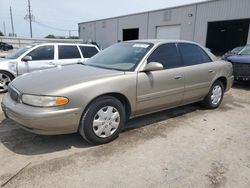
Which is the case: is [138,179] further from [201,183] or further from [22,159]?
[22,159]

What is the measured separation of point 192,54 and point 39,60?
14.9ft

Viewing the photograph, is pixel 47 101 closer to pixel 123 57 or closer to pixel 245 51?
pixel 123 57

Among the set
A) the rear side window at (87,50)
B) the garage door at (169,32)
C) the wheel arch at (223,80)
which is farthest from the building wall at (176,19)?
the wheel arch at (223,80)

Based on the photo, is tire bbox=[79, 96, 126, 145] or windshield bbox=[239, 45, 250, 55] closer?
tire bbox=[79, 96, 126, 145]

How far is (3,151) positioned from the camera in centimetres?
312

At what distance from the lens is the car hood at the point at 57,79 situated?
3023 mm

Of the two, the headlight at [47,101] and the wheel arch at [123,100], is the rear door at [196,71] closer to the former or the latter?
the wheel arch at [123,100]

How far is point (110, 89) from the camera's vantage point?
329cm

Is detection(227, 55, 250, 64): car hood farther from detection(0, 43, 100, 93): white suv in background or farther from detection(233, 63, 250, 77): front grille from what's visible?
detection(0, 43, 100, 93): white suv in background

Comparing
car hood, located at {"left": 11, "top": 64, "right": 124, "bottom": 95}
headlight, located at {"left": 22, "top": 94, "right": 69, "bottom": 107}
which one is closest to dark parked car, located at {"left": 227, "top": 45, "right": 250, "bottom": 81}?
car hood, located at {"left": 11, "top": 64, "right": 124, "bottom": 95}

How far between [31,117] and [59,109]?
354mm

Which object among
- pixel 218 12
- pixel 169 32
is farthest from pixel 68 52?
pixel 169 32

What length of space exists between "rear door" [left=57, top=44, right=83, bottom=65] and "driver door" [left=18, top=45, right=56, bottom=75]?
0.22 meters

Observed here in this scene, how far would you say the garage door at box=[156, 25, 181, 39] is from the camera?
856 inches
